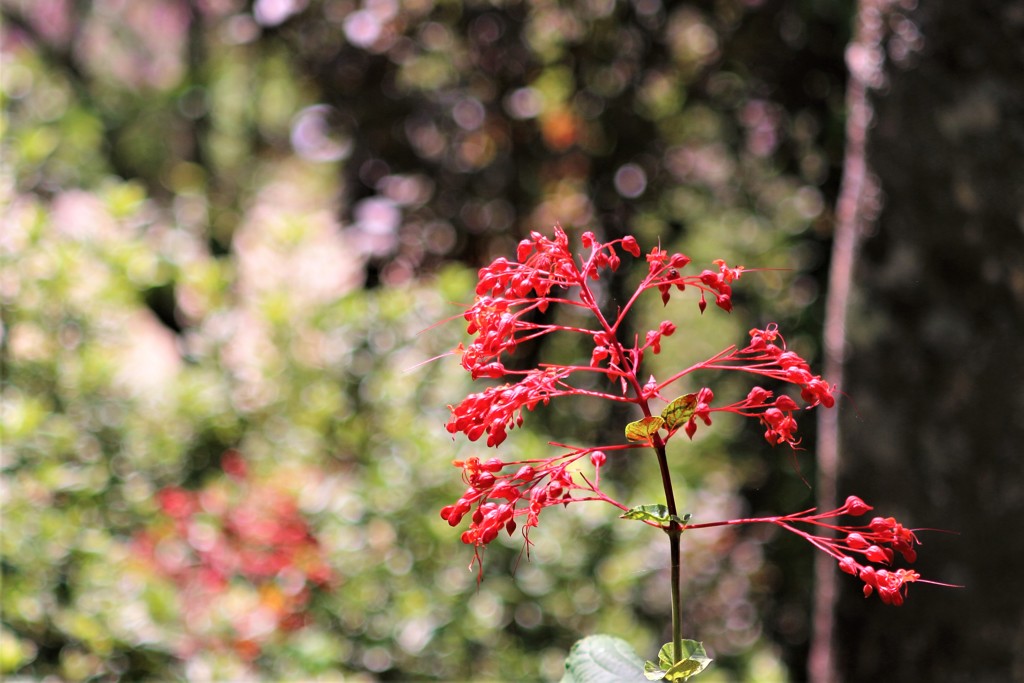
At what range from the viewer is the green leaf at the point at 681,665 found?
26.4 inches

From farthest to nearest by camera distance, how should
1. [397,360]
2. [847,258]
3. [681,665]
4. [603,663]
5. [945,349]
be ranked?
[397,360], [847,258], [945,349], [603,663], [681,665]

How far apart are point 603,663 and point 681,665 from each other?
0.39 ft

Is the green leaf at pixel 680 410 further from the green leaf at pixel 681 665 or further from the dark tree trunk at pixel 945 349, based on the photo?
the dark tree trunk at pixel 945 349

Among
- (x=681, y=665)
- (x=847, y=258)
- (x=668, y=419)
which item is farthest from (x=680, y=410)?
(x=847, y=258)

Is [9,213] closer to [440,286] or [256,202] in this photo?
[440,286]

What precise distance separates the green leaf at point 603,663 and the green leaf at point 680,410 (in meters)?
0.21

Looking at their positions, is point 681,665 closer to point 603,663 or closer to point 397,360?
point 603,663

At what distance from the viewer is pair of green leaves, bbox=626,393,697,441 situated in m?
0.67

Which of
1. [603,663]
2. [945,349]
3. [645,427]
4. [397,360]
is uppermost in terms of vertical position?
[397,360]

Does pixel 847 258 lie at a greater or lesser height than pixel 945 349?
greater

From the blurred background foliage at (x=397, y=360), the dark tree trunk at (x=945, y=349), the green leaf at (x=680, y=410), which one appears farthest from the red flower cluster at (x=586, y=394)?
the blurred background foliage at (x=397, y=360)

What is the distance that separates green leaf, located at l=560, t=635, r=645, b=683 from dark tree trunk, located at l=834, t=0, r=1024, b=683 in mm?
1090

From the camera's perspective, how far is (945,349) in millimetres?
1714

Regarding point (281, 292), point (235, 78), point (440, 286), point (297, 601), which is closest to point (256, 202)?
point (235, 78)
